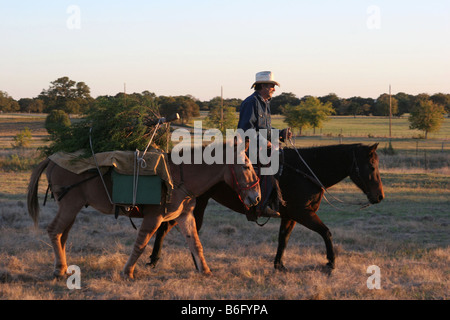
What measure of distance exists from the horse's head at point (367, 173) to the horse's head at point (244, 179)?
5.66 feet

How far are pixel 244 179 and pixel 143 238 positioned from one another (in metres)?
1.63

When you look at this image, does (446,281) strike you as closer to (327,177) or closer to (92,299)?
(327,177)

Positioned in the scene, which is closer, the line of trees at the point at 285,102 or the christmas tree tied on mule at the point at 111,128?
the christmas tree tied on mule at the point at 111,128

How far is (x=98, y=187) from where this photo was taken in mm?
6539

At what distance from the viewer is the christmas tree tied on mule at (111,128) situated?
676 centimetres

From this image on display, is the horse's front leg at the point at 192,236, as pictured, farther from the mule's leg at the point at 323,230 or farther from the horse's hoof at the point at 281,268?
the mule's leg at the point at 323,230

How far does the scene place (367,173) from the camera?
23.3 feet

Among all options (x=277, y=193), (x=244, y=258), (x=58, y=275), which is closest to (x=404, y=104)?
(x=244, y=258)

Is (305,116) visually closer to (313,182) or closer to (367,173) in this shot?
(367,173)

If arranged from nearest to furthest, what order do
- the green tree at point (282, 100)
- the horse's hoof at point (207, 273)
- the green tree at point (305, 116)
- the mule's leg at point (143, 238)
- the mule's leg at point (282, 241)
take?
the mule's leg at point (143, 238) < the horse's hoof at point (207, 273) < the mule's leg at point (282, 241) < the green tree at point (305, 116) < the green tree at point (282, 100)

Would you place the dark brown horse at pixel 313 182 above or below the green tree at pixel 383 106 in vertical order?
below

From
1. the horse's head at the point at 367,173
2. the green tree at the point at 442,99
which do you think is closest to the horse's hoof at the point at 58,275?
the horse's head at the point at 367,173

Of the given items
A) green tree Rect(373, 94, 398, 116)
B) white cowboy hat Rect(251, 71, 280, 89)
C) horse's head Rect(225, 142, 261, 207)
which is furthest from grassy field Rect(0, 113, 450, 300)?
green tree Rect(373, 94, 398, 116)

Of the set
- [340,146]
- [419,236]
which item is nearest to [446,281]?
[340,146]
